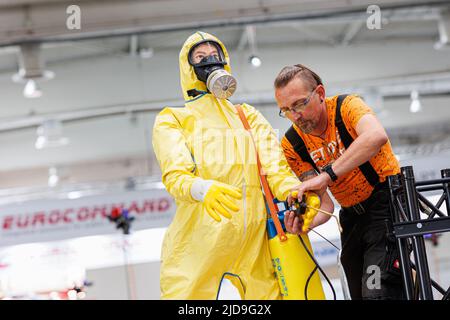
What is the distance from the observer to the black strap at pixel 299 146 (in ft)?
7.63

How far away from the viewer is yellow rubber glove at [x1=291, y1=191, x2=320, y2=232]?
2.08 m

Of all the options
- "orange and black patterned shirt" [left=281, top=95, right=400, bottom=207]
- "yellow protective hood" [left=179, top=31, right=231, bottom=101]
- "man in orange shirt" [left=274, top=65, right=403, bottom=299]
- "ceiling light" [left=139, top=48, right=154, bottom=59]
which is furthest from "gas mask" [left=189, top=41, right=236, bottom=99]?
"ceiling light" [left=139, top=48, right=154, bottom=59]

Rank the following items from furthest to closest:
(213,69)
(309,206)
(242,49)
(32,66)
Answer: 1. (32,66)
2. (242,49)
3. (213,69)
4. (309,206)

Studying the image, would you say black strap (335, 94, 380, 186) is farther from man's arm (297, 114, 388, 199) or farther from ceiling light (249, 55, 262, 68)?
ceiling light (249, 55, 262, 68)

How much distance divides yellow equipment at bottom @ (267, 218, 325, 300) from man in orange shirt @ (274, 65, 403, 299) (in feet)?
0.24

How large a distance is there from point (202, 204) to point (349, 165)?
1.58 feet

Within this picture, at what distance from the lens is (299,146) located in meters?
2.33

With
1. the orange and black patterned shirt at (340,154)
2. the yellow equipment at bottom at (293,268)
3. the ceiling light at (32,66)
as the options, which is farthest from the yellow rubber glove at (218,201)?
the ceiling light at (32,66)

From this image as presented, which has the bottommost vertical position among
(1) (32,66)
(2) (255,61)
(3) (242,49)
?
(2) (255,61)

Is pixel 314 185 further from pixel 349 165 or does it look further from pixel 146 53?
pixel 146 53

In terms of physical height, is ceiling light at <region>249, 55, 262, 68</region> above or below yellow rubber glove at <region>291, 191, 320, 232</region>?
above

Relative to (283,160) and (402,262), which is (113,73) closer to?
(283,160)

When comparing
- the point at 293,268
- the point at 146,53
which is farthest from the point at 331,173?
the point at 146,53

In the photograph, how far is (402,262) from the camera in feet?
6.76
